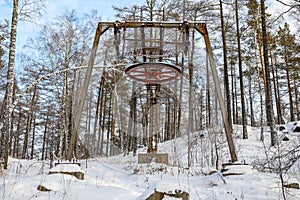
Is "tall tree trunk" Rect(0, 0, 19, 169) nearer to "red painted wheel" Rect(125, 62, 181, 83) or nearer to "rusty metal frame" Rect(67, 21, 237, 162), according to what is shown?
"rusty metal frame" Rect(67, 21, 237, 162)

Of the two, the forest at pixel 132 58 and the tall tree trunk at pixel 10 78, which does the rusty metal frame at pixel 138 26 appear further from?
the forest at pixel 132 58

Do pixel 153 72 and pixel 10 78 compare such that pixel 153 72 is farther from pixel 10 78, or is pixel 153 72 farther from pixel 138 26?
pixel 10 78

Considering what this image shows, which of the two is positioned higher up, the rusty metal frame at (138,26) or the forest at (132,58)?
the forest at (132,58)

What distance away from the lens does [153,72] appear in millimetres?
5570

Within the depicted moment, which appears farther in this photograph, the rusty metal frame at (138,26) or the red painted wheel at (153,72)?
the red painted wheel at (153,72)

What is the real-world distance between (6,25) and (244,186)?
29.9 ft

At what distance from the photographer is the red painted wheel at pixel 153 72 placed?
510 cm

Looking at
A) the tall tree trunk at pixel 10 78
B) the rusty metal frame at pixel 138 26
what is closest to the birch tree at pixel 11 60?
the tall tree trunk at pixel 10 78

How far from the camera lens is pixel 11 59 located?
6766mm

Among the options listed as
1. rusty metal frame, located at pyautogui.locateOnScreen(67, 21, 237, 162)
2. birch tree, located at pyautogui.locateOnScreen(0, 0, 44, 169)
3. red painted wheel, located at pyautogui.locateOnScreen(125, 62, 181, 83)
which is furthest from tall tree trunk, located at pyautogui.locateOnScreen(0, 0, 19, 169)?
red painted wheel, located at pyautogui.locateOnScreen(125, 62, 181, 83)

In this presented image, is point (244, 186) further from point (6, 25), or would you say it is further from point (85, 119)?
point (85, 119)

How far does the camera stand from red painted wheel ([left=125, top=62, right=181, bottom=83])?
5102 mm

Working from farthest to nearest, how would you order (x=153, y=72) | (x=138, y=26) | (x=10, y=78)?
(x=10, y=78), (x=153, y=72), (x=138, y=26)

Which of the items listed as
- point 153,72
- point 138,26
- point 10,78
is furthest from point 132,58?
point 138,26
